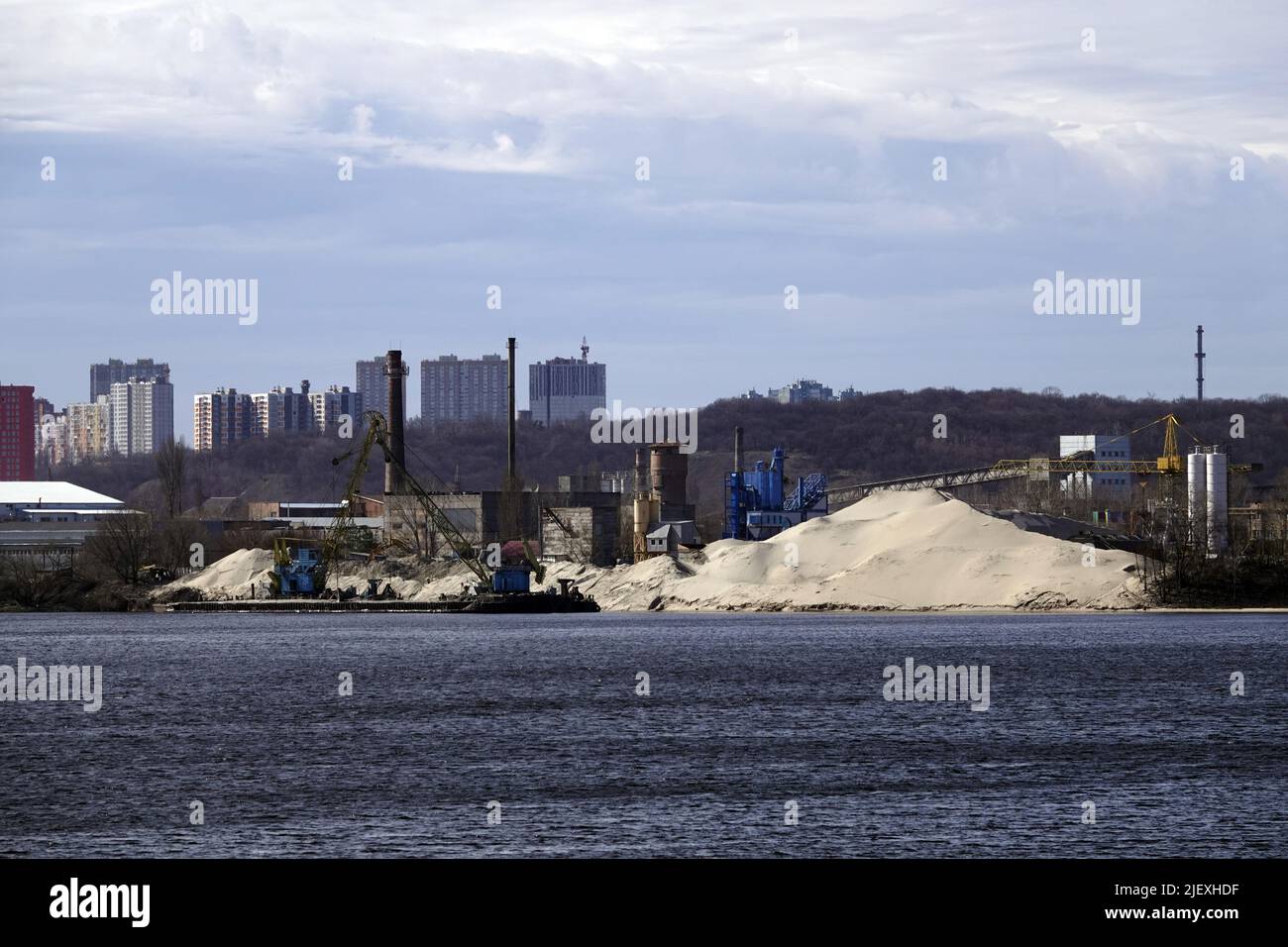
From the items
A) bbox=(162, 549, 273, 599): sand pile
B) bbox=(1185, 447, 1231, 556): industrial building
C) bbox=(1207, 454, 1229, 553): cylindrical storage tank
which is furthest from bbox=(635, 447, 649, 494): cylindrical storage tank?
bbox=(1207, 454, 1229, 553): cylindrical storage tank

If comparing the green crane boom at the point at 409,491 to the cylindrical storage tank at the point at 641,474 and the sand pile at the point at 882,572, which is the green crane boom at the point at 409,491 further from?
the cylindrical storage tank at the point at 641,474

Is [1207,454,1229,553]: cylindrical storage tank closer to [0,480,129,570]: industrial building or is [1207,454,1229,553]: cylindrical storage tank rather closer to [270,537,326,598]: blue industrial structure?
[270,537,326,598]: blue industrial structure

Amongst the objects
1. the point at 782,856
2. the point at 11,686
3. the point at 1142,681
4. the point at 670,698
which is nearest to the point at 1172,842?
the point at 782,856

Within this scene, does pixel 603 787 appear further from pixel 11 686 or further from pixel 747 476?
pixel 747 476

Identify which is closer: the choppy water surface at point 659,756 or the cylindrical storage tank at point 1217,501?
the choppy water surface at point 659,756

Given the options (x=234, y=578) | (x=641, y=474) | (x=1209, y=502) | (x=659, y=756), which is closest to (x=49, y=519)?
(x=234, y=578)

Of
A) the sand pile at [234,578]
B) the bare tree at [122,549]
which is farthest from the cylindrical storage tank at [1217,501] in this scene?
the bare tree at [122,549]
